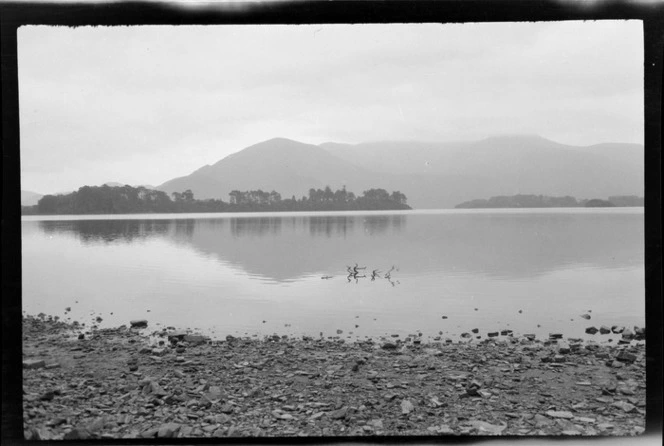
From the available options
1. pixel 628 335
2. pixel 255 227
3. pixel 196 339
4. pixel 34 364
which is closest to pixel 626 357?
pixel 628 335

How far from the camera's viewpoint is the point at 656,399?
1.67 m

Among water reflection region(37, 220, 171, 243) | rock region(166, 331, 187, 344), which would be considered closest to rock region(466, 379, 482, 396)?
rock region(166, 331, 187, 344)

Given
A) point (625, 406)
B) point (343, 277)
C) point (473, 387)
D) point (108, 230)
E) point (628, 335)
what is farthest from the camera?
point (108, 230)

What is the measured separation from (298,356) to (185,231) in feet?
23.9

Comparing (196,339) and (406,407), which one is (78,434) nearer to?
(196,339)

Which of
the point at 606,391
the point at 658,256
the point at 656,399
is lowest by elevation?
the point at 606,391

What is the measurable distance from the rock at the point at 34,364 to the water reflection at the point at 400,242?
3.25m

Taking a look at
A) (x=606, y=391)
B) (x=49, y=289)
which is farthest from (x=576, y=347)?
(x=49, y=289)

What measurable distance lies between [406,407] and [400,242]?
5.72 metres

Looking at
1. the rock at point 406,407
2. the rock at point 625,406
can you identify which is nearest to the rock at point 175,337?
the rock at point 406,407

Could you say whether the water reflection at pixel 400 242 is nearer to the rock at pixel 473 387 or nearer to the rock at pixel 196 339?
the rock at pixel 196 339

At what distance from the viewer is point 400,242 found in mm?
8094

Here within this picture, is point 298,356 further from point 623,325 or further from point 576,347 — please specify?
point 623,325

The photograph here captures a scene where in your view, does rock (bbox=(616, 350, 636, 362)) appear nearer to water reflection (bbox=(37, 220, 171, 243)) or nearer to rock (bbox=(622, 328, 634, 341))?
rock (bbox=(622, 328, 634, 341))
